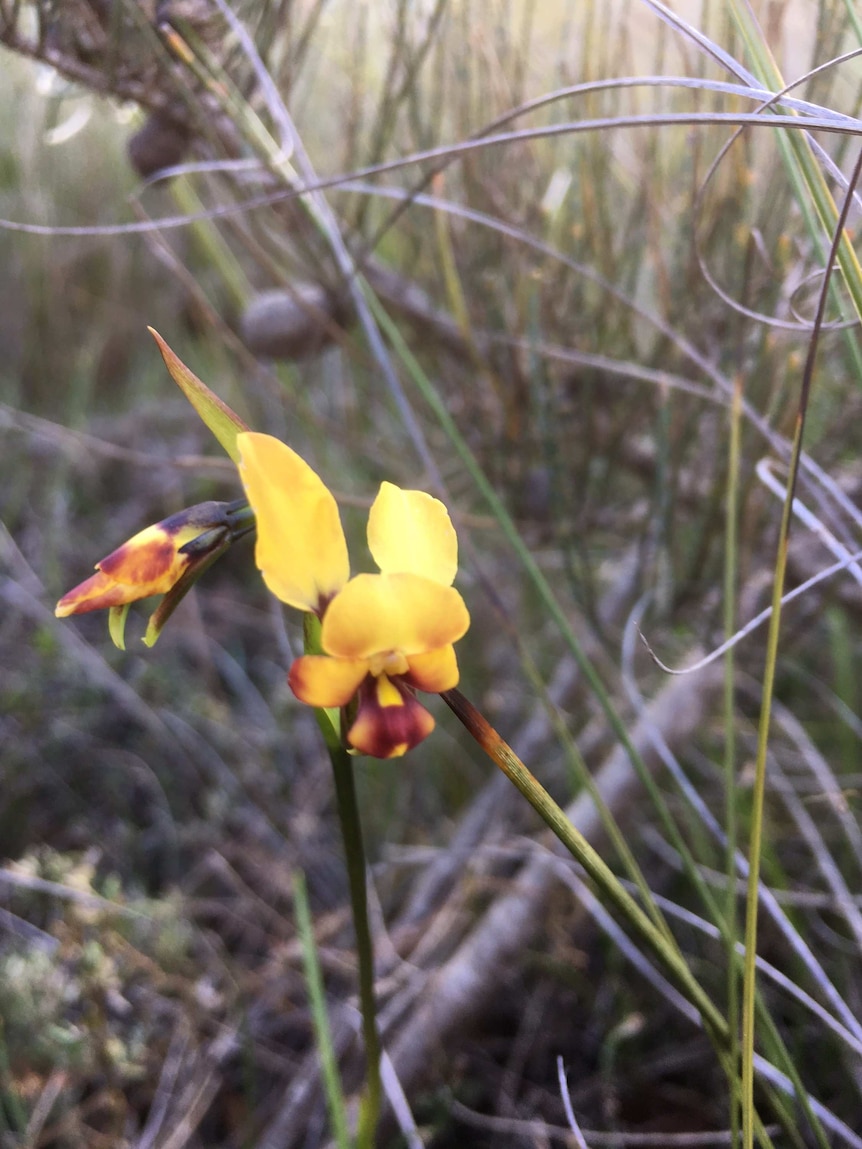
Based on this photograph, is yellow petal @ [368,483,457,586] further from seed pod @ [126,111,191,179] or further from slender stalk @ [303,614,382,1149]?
seed pod @ [126,111,191,179]

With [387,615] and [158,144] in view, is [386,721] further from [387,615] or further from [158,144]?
[158,144]

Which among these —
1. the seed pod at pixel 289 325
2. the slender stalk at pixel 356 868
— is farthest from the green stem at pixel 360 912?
the seed pod at pixel 289 325

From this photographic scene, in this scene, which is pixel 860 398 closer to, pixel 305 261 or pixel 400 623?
pixel 305 261

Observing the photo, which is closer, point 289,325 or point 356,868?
point 356,868

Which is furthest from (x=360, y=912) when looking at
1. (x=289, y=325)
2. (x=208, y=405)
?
(x=289, y=325)

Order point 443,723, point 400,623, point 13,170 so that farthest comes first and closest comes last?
point 13,170, point 443,723, point 400,623

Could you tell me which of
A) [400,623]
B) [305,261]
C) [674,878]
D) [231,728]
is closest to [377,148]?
[305,261]

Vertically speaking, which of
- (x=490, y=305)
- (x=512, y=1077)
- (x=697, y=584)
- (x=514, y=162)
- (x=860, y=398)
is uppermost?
(x=514, y=162)
